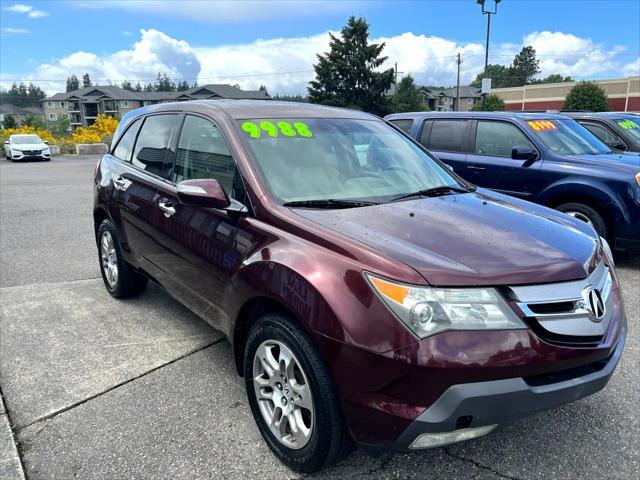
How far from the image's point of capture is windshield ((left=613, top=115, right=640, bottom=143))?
9.41 m

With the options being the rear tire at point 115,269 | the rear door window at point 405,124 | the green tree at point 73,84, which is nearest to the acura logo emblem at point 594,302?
the rear tire at point 115,269

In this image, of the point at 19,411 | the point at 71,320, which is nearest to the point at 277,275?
the point at 19,411

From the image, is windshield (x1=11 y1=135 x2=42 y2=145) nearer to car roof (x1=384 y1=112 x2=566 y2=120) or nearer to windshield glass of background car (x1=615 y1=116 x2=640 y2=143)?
car roof (x1=384 y1=112 x2=566 y2=120)

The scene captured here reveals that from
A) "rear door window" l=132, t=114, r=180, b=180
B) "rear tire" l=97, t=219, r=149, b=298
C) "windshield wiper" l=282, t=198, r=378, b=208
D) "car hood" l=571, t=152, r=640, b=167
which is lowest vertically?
"rear tire" l=97, t=219, r=149, b=298

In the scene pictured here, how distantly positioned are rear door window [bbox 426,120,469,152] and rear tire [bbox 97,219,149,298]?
469 cm

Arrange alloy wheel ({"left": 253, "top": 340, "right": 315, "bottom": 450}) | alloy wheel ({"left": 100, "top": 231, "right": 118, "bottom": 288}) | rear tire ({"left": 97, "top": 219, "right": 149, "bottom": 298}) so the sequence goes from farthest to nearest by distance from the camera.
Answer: alloy wheel ({"left": 100, "top": 231, "right": 118, "bottom": 288}) → rear tire ({"left": 97, "top": 219, "right": 149, "bottom": 298}) → alloy wheel ({"left": 253, "top": 340, "right": 315, "bottom": 450})

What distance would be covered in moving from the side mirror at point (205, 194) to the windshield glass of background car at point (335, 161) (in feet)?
0.85

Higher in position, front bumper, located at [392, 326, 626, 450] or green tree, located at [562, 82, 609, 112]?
green tree, located at [562, 82, 609, 112]

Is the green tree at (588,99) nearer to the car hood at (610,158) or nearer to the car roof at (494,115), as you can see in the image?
the car roof at (494,115)

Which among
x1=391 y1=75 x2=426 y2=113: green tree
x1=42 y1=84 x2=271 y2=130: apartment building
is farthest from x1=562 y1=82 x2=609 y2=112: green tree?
x1=42 y1=84 x2=271 y2=130: apartment building

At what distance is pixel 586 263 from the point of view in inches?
92.8

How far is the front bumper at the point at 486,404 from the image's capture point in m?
1.93

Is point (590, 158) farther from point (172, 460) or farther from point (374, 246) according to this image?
point (172, 460)

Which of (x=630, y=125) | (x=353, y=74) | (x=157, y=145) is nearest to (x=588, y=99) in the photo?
(x=353, y=74)
